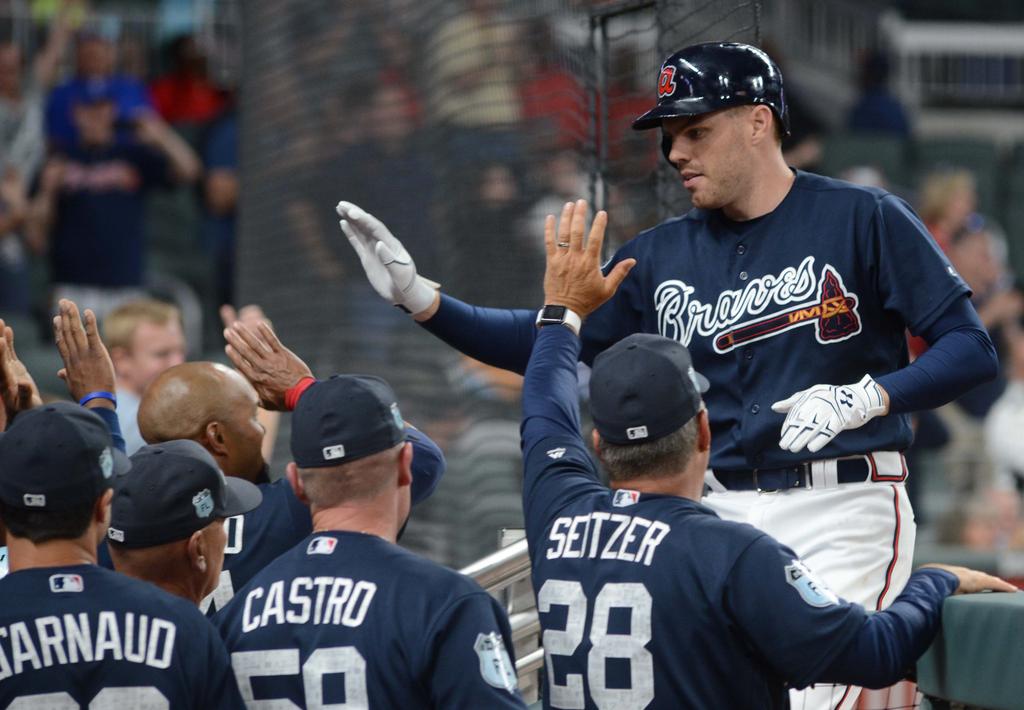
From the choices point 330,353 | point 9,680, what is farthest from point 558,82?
point 9,680

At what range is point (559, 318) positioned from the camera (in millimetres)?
3070

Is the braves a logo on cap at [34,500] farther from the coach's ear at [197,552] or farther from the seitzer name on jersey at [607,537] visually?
the seitzer name on jersey at [607,537]

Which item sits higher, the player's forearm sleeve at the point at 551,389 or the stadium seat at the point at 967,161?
the player's forearm sleeve at the point at 551,389

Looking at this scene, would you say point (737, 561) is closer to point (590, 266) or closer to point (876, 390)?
point (876, 390)

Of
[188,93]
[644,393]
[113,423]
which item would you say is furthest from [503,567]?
[188,93]

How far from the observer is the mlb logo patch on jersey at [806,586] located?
8.00ft

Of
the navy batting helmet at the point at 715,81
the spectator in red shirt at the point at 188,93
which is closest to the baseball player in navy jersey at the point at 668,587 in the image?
the navy batting helmet at the point at 715,81

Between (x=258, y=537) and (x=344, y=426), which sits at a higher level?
(x=344, y=426)

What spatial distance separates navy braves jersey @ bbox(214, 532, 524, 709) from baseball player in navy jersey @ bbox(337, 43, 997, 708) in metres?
0.77

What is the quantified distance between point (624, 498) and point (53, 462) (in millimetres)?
964

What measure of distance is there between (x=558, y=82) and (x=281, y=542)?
3417 mm

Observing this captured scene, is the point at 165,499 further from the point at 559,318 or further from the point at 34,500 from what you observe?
the point at 559,318

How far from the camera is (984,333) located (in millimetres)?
3033

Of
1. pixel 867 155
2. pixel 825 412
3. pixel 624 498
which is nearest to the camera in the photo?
pixel 624 498
